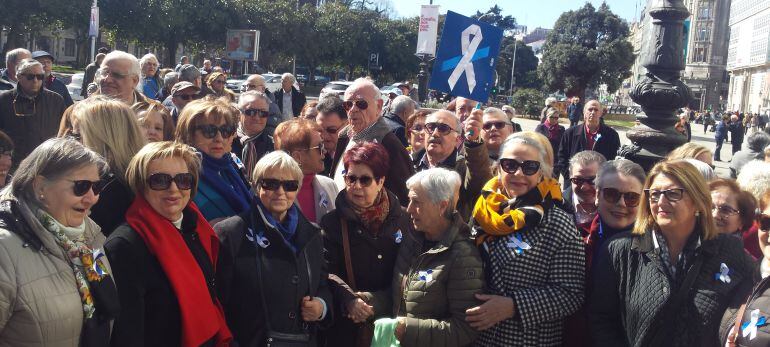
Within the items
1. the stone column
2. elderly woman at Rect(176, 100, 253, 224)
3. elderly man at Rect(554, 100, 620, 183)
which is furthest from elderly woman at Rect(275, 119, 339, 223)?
elderly man at Rect(554, 100, 620, 183)

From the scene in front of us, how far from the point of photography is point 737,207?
13.5 feet

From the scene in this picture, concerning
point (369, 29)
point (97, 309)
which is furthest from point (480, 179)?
point (369, 29)

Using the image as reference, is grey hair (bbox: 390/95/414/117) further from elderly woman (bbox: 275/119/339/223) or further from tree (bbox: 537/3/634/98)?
tree (bbox: 537/3/634/98)

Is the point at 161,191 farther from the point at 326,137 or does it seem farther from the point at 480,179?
the point at 326,137

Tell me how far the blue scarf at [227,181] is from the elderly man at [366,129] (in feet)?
3.04

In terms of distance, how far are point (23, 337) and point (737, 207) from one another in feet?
12.4

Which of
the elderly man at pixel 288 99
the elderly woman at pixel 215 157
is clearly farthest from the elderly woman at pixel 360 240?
the elderly man at pixel 288 99

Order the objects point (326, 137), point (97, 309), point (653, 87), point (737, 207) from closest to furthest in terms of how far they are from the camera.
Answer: point (97, 309), point (737, 207), point (326, 137), point (653, 87)

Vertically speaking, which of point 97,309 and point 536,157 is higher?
point 536,157

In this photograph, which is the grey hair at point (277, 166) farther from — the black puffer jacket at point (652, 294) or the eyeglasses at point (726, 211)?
the eyeglasses at point (726, 211)

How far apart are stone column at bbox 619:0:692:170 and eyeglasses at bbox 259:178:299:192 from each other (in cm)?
442

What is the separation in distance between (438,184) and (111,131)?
5.83ft

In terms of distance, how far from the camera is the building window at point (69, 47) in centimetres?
7156

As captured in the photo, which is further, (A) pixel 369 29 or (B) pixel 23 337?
(A) pixel 369 29
